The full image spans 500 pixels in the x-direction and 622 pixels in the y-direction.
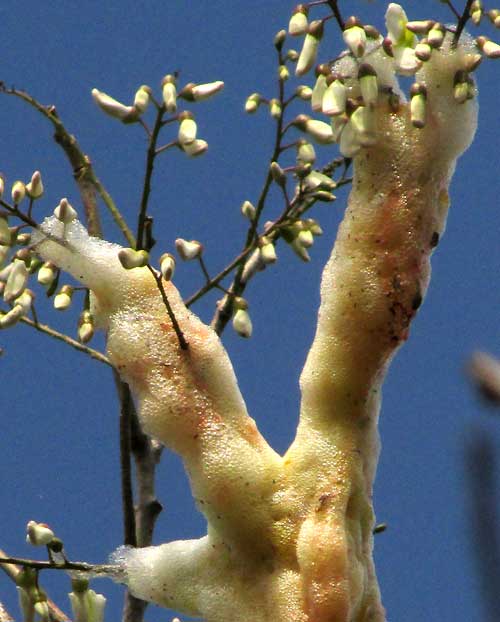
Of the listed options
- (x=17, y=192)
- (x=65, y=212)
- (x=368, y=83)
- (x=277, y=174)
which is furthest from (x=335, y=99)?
(x=17, y=192)

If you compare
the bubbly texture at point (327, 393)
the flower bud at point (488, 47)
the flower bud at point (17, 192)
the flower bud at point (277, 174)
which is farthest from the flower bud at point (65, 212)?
the flower bud at point (488, 47)

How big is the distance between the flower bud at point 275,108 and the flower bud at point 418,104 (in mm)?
475

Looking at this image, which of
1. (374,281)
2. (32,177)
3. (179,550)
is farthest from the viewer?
(32,177)

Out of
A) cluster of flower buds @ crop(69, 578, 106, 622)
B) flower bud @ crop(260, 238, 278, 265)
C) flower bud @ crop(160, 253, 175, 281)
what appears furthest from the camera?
flower bud @ crop(260, 238, 278, 265)

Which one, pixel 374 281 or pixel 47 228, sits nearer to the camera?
pixel 374 281

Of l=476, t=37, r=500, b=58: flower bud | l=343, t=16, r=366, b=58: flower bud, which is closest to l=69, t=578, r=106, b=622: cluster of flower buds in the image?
l=343, t=16, r=366, b=58: flower bud

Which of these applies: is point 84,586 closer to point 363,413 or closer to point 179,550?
point 179,550

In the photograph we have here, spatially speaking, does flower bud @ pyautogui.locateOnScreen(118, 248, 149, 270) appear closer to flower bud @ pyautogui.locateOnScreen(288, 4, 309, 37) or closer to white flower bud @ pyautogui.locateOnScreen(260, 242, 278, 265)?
white flower bud @ pyautogui.locateOnScreen(260, 242, 278, 265)

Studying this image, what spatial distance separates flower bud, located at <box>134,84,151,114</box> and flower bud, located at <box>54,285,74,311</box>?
1.32 ft

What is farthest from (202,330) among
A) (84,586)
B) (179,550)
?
(84,586)

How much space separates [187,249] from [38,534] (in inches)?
23.6

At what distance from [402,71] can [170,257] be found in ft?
1.73

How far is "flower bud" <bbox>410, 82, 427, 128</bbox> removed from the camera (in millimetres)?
1698

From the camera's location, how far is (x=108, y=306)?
1870mm
